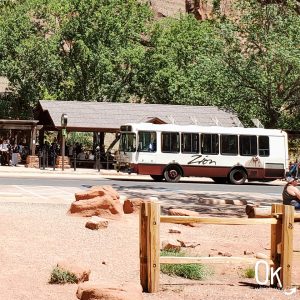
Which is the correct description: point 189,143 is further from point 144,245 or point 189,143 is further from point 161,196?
point 144,245

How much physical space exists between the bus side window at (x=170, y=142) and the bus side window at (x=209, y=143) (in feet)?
4.43

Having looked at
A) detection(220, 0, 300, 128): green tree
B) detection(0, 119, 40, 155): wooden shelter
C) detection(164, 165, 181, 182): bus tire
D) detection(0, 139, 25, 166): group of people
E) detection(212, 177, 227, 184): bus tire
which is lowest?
detection(212, 177, 227, 184): bus tire

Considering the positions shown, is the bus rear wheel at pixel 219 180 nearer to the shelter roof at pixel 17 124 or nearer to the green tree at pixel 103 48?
the shelter roof at pixel 17 124

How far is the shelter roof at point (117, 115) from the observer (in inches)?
1640

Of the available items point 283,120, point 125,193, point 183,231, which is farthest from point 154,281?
point 283,120

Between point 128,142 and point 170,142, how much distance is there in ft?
6.87

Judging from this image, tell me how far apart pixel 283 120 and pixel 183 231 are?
35203 millimetres

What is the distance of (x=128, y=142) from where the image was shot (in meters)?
33.0

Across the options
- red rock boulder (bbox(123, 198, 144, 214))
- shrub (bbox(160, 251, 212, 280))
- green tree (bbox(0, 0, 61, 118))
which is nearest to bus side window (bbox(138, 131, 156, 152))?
red rock boulder (bbox(123, 198, 144, 214))

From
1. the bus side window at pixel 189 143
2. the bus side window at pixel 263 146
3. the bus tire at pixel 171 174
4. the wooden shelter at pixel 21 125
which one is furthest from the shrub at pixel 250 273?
the wooden shelter at pixel 21 125

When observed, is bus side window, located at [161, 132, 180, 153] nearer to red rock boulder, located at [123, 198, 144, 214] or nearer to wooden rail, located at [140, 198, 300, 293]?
red rock boulder, located at [123, 198, 144, 214]

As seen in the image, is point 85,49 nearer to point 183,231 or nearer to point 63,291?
point 183,231

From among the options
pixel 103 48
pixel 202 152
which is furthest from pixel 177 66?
pixel 202 152

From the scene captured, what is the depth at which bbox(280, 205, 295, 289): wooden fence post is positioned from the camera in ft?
29.1
